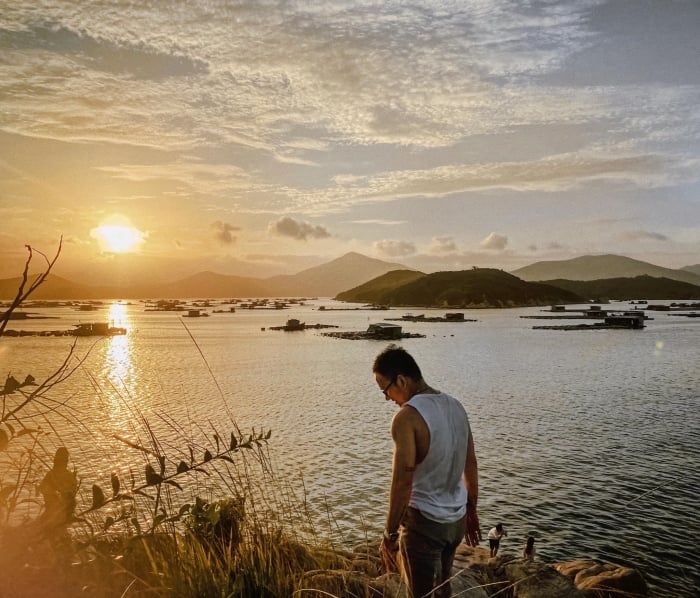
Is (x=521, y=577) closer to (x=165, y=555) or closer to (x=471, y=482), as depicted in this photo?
(x=471, y=482)

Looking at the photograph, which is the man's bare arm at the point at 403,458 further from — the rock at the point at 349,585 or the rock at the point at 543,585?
the rock at the point at 543,585

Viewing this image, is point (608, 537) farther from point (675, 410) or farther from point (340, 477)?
point (675, 410)

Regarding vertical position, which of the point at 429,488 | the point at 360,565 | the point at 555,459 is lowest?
the point at 555,459

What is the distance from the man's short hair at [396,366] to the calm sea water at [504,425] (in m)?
2.44

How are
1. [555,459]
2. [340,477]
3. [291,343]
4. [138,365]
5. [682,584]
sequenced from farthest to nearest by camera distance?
[291,343] < [138,365] < [555,459] < [340,477] < [682,584]

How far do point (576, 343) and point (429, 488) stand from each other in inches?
3012

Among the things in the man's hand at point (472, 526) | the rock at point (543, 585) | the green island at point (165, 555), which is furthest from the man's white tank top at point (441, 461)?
the rock at point (543, 585)

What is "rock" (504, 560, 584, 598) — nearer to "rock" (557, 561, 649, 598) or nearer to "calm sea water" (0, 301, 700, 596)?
"rock" (557, 561, 649, 598)

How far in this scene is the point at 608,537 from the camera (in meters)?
14.2

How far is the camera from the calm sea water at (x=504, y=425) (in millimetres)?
14648

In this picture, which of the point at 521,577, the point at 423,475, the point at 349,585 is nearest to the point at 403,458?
the point at 423,475

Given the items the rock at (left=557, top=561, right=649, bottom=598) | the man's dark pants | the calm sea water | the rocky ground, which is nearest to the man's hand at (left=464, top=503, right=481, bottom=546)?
the man's dark pants

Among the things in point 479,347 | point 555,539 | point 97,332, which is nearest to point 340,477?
point 555,539

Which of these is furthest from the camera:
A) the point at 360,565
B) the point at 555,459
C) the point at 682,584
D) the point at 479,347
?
the point at 479,347
